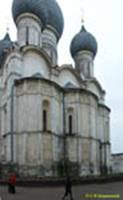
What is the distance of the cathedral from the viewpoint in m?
25.6

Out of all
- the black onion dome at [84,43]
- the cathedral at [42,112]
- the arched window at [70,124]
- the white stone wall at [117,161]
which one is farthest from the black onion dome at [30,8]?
the white stone wall at [117,161]

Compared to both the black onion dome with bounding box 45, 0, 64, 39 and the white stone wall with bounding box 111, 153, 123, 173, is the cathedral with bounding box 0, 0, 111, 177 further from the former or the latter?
the white stone wall with bounding box 111, 153, 123, 173

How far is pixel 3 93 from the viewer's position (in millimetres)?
29031

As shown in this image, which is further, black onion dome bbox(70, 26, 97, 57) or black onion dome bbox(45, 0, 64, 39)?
black onion dome bbox(70, 26, 97, 57)

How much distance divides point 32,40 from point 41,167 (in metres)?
10.4

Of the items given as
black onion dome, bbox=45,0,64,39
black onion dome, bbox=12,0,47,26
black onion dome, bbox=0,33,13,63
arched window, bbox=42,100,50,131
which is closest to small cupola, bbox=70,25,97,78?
black onion dome, bbox=45,0,64,39

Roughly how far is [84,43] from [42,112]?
12.0m

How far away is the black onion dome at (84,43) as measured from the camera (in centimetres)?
3616

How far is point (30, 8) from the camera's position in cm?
3055

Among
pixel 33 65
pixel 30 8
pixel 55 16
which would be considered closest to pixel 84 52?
pixel 55 16

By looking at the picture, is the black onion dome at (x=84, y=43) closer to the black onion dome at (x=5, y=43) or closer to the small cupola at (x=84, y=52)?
the small cupola at (x=84, y=52)

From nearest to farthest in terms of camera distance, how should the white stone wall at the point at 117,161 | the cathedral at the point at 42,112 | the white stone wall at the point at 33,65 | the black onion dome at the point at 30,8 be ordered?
the cathedral at the point at 42,112, the white stone wall at the point at 33,65, the black onion dome at the point at 30,8, the white stone wall at the point at 117,161

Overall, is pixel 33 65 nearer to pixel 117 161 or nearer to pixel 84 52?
pixel 84 52

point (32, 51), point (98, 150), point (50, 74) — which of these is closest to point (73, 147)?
point (98, 150)
